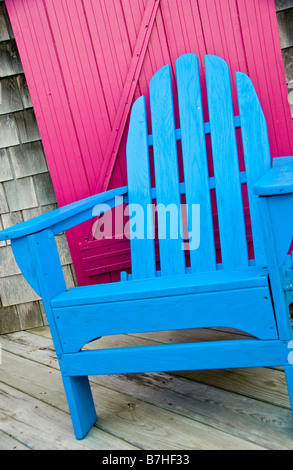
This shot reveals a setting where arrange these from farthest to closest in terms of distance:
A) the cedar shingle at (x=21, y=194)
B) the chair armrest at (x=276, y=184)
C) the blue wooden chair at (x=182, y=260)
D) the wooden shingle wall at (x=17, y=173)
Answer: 1. the cedar shingle at (x=21, y=194)
2. the wooden shingle wall at (x=17, y=173)
3. the blue wooden chair at (x=182, y=260)
4. the chair armrest at (x=276, y=184)

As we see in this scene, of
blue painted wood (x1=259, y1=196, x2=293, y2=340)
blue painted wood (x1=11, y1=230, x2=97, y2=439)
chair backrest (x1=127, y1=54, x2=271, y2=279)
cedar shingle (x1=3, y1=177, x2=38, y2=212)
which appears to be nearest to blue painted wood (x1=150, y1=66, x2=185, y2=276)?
chair backrest (x1=127, y1=54, x2=271, y2=279)

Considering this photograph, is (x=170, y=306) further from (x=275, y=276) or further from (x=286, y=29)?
(x=286, y=29)

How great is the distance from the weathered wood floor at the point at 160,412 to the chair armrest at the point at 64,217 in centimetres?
64

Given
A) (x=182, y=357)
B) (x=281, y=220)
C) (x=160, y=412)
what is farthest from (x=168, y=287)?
(x=160, y=412)

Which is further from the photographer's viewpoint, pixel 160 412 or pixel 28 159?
pixel 28 159

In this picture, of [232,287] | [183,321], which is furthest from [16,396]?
[232,287]

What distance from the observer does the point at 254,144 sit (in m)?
1.79

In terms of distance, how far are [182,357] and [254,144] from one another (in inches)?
32.7

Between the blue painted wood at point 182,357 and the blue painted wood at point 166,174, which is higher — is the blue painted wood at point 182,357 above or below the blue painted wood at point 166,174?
below

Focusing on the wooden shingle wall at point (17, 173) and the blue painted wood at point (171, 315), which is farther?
the wooden shingle wall at point (17, 173)

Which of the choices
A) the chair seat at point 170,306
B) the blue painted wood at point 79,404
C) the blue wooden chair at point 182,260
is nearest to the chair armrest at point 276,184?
the blue wooden chair at point 182,260

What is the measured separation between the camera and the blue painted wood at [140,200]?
1.89 meters

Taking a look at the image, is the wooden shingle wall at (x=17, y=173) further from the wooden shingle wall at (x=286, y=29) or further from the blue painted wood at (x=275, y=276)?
the blue painted wood at (x=275, y=276)

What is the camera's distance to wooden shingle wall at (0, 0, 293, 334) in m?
2.31
